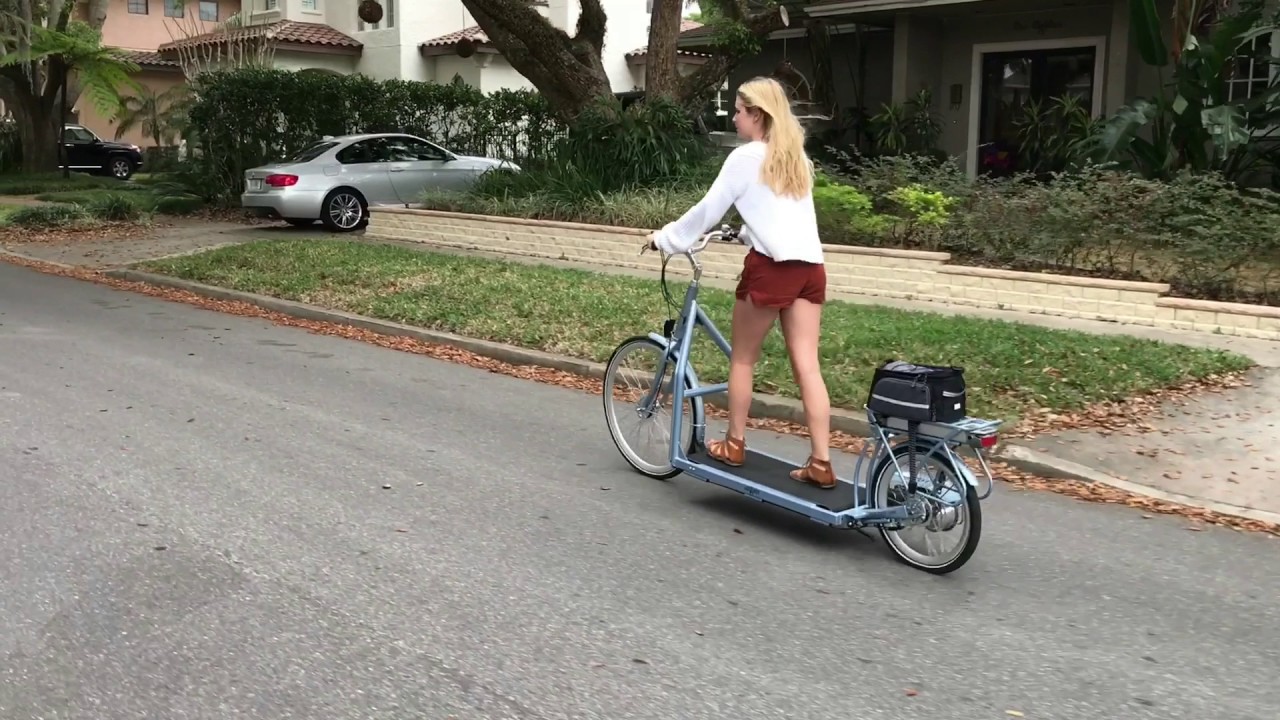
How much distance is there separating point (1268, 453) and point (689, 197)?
9.27 m

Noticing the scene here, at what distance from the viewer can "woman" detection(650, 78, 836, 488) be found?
202 inches

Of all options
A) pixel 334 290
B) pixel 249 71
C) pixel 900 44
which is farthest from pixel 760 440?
pixel 249 71

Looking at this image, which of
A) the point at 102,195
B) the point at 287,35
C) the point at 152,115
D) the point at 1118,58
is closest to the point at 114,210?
the point at 102,195

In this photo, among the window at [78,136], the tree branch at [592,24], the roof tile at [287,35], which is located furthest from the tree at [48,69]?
the tree branch at [592,24]

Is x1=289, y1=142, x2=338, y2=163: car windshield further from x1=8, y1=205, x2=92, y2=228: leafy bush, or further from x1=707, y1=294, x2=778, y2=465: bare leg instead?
x1=707, y1=294, x2=778, y2=465: bare leg

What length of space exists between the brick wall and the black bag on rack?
5.88m

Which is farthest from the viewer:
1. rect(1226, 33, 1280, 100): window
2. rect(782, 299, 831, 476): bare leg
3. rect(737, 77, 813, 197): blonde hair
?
rect(1226, 33, 1280, 100): window

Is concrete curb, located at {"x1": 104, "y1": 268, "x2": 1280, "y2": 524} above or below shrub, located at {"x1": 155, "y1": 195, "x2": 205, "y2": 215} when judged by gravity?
below

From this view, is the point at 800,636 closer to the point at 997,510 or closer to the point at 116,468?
the point at 997,510

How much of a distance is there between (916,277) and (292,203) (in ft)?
33.5

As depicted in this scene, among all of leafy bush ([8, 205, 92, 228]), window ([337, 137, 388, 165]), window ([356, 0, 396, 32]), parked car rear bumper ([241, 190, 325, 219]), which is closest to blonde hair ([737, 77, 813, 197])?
parked car rear bumper ([241, 190, 325, 219])

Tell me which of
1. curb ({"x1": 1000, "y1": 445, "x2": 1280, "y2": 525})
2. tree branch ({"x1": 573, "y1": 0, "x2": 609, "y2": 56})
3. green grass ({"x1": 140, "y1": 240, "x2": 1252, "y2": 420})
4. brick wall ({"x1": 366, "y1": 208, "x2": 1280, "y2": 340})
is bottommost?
curb ({"x1": 1000, "y1": 445, "x2": 1280, "y2": 525})

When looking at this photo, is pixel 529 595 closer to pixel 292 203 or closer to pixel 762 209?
pixel 762 209

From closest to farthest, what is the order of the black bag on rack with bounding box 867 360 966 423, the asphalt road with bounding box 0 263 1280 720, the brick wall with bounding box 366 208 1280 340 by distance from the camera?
the asphalt road with bounding box 0 263 1280 720 < the black bag on rack with bounding box 867 360 966 423 < the brick wall with bounding box 366 208 1280 340
